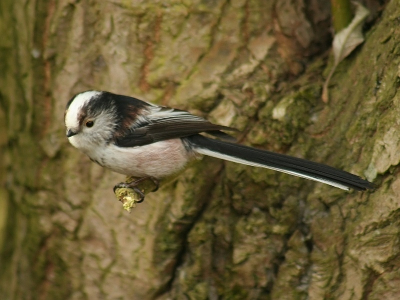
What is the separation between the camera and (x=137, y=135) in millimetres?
3627

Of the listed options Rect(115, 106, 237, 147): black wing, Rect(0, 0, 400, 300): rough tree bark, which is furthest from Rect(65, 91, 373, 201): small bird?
Rect(0, 0, 400, 300): rough tree bark

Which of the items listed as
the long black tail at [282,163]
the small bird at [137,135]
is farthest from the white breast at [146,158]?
the long black tail at [282,163]

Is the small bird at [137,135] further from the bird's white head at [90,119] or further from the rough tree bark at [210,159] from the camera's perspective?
the rough tree bark at [210,159]

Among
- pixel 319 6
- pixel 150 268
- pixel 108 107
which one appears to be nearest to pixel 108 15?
pixel 108 107

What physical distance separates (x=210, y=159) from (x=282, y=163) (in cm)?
85

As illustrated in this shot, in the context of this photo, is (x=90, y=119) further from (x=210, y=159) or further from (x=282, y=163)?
(x=282, y=163)

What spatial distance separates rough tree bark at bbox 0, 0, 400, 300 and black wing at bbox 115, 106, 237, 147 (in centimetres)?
23

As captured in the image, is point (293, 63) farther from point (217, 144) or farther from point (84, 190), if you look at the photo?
point (84, 190)

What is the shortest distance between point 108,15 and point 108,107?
0.76 meters

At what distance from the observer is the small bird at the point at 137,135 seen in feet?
11.4

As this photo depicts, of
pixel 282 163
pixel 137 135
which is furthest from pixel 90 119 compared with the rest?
pixel 282 163

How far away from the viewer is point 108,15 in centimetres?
389

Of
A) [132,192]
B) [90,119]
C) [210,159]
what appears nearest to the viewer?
[132,192]

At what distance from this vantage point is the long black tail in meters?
2.82
